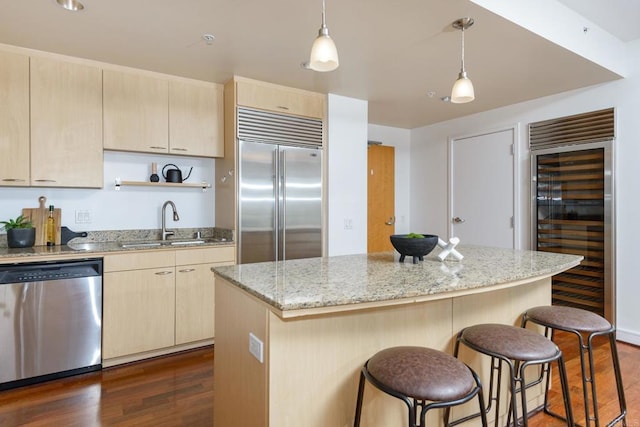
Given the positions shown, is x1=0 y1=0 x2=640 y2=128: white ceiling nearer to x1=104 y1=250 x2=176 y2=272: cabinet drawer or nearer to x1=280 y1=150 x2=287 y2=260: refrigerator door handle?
x1=280 y1=150 x2=287 y2=260: refrigerator door handle

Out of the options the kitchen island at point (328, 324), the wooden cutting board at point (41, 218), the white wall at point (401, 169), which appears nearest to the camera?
the kitchen island at point (328, 324)

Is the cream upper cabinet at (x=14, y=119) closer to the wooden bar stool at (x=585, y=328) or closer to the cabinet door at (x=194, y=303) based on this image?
the cabinet door at (x=194, y=303)

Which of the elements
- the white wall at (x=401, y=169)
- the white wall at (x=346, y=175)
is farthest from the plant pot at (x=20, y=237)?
the white wall at (x=401, y=169)

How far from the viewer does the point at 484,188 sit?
452cm

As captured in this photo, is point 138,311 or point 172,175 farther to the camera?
point 172,175

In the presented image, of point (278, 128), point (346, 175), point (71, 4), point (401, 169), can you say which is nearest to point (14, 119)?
point (71, 4)

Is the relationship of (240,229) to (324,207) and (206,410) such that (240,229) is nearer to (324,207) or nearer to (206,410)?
(324,207)

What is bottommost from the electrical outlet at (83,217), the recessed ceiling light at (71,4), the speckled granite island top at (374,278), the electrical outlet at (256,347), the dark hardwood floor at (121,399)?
the dark hardwood floor at (121,399)

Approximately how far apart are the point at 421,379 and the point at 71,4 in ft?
9.03

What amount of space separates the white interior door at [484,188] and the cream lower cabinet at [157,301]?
3077 mm

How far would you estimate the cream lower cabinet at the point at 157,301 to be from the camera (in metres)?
2.81

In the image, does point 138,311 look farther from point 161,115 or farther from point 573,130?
point 573,130

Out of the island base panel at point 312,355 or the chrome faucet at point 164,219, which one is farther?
the chrome faucet at point 164,219

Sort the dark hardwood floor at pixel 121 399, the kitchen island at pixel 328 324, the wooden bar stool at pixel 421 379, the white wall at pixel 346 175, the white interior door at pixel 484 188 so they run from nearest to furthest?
1. the wooden bar stool at pixel 421 379
2. the kitchen island at pixel 328 324
3. the dark hardwood floor at pixel 121 399
4. the white wall at pixel 346 175
5. the white interior door at pixel 484 188
